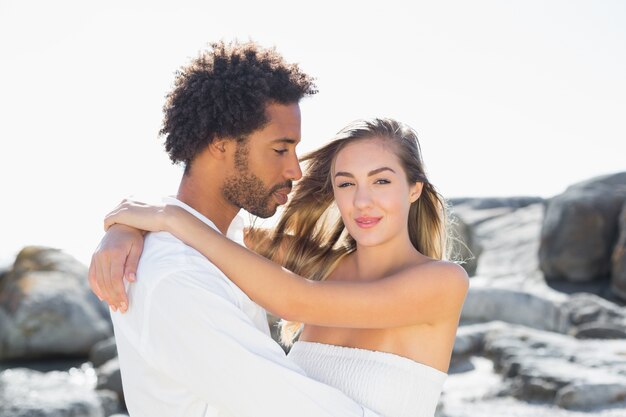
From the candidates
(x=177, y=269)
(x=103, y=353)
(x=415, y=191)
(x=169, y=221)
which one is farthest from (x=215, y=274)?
(x=103, y=353)

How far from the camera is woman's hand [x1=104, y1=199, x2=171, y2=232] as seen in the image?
264cm

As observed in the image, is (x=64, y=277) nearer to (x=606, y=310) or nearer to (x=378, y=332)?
(x=606, y=310)

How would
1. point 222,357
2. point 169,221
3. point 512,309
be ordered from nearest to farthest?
1. point 222,357
2. point 169,221
3. point 512,309

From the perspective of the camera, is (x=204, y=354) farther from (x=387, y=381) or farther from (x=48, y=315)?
(x=48, y=315)

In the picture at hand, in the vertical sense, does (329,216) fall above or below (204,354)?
above

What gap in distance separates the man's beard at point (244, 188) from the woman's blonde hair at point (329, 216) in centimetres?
57

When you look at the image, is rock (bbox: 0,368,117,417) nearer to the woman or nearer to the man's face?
the woman

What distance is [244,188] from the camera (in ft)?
9.91

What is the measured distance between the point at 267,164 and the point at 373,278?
30.6 inches

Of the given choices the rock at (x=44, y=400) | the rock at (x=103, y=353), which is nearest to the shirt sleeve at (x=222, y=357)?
the rock at (x=44, y=400)

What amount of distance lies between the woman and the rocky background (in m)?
1.51

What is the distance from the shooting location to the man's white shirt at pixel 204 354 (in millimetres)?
2283

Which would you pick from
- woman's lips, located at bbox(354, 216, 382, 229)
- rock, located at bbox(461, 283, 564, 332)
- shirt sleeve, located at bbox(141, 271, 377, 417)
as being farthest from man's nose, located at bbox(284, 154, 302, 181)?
rock, located at bbox(461, 283, 564, 332)

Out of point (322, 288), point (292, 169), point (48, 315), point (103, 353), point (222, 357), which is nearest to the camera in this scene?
point (222, 357)
